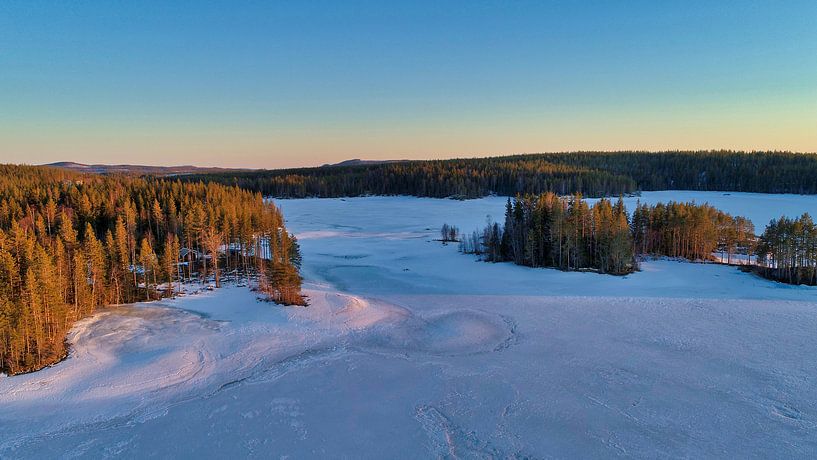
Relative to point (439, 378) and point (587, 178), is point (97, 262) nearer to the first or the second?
point (439, 378)

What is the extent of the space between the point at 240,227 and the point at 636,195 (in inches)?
4709

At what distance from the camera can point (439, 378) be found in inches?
854

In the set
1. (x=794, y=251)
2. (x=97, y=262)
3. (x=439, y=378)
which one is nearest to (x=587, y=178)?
(x=794, y=251)

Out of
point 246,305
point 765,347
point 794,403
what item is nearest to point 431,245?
point 246,305

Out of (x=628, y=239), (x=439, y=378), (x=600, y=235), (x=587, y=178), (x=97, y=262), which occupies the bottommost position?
(x=439, y=378)

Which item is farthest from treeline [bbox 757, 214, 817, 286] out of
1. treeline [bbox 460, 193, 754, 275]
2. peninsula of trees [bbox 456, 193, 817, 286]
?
treeline [bbox 460, 193, 754, 275]

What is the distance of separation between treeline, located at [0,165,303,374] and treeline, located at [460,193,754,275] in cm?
2582

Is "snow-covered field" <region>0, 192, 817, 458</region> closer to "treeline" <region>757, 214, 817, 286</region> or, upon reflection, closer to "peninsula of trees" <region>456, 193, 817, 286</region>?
"treeline" <region>757, 214, 817, 286</region>

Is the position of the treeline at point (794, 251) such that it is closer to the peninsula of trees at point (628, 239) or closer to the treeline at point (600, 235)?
the peninsula of trees at point (628, 239)

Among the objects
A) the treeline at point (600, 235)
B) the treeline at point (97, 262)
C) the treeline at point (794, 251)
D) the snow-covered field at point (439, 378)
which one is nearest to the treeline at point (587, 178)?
the treeline at point (600, 235)

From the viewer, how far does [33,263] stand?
25.8 meters

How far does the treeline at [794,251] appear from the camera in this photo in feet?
141

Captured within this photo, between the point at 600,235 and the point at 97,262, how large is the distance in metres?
46.7

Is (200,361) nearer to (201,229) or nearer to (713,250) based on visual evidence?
(201,229)
